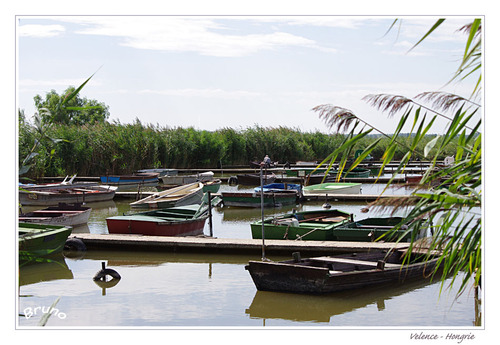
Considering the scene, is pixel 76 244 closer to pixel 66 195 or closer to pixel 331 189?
pixel 66 195

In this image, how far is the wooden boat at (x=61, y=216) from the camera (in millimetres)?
15055

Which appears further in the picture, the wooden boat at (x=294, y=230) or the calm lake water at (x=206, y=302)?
the wooden boat at (x=294, y=230)

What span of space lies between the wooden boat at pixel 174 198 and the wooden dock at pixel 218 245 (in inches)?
257

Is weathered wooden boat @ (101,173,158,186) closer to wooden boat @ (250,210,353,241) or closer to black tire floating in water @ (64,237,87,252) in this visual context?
black tire floating in water @ (64,237,87,252)

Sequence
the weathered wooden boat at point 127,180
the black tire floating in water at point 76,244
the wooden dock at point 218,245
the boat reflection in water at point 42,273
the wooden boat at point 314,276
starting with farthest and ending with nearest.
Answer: the weathered wooden boat at point 127,180 < the black tire floating in water at point 76,244 < the wooden dock at point 218,245 < the boat reflection in water at point 42,273 < the wooden boat at point 314,276

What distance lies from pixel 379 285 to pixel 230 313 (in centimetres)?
251

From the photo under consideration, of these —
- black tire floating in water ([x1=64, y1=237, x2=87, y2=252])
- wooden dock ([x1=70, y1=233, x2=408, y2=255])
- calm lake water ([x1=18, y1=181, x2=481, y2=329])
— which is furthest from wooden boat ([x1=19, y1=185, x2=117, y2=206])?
calm lake water ([x1=18, y1=181, x2=481, y2=329])

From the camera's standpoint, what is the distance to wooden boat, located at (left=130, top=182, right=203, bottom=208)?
1995cm

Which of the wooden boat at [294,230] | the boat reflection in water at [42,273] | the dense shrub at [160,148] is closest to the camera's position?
the boat reflection in water at [42,273]

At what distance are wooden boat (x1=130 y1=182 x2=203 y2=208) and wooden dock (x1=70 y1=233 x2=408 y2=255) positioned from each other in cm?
654

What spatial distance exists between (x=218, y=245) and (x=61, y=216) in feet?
18.1

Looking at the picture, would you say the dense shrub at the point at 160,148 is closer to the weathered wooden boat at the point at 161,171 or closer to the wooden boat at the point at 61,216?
the weathered wooden boat at the point at 161,171

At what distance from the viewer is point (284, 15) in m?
4.30

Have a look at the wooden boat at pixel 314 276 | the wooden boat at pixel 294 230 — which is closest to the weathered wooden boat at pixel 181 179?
the wooden boat at pixel 294 230
